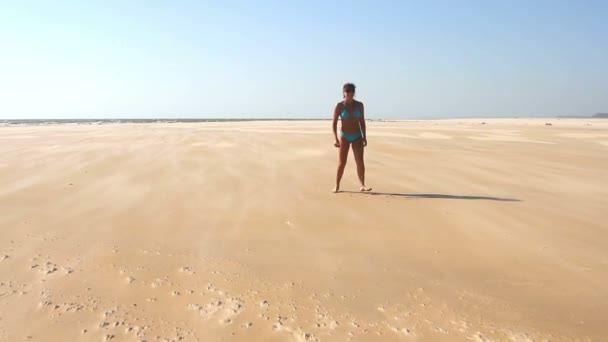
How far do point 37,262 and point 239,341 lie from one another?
70.8 inches

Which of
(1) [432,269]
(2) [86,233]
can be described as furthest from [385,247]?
(2) [86,233]

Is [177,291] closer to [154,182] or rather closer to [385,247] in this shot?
[385,247]

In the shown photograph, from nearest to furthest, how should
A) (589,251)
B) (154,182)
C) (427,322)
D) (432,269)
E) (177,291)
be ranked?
(427,322) → (177,291) → (432,269) → (589,251) → (154,182)

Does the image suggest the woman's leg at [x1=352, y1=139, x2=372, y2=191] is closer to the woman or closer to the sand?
the woman

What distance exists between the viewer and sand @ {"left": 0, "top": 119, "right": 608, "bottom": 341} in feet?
6.04

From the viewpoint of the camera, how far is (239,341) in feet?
5.59

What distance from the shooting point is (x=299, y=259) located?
263 cm

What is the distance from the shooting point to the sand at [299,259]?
72.5 inches

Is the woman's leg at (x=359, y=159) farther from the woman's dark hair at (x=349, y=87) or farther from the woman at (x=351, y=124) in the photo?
the woman's dark hair at (x=349, y=87)

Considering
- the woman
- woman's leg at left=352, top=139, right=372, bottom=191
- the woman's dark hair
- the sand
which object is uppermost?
the woman's dark hair

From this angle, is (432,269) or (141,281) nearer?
(141,281)

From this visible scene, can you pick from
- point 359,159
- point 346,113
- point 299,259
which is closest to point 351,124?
point 346,113

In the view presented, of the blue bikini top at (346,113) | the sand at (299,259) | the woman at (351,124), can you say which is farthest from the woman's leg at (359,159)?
the blue bikini top at (346,113)

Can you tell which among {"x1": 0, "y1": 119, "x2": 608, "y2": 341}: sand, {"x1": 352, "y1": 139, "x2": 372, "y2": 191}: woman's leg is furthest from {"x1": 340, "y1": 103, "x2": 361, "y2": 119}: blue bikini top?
{"x1": 0, "y1": 119, "x2": 608, "y2": 341}: sand
